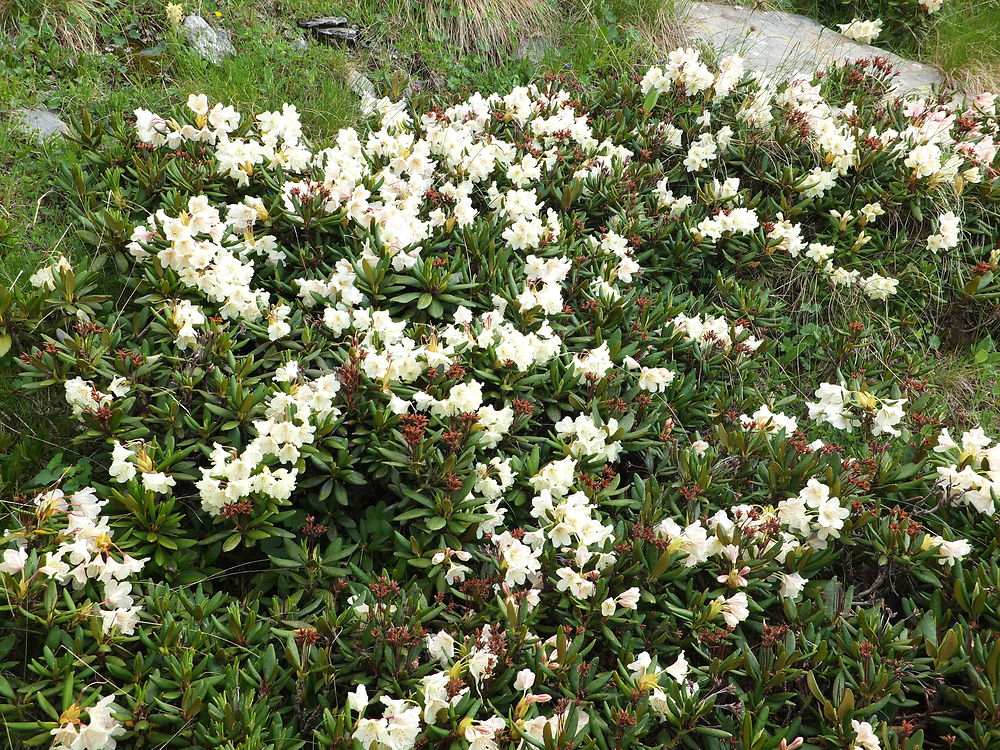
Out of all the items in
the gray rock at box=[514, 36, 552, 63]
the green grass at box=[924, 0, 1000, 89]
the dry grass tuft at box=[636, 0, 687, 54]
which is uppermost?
the green grass at box=[924, 0, 1000, 89]

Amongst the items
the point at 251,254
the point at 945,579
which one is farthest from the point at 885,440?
the point at 251,254

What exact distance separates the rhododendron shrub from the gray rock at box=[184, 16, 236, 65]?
102cm

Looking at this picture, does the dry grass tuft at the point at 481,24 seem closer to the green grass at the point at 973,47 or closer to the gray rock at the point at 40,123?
the gray rock at the point at 40,123

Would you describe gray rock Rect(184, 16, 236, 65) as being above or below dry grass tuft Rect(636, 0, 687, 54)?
below

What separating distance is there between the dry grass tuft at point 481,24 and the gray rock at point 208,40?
3.94ft

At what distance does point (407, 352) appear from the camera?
106 inches

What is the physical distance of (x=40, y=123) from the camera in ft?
13.0

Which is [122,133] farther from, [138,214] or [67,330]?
[67,330]

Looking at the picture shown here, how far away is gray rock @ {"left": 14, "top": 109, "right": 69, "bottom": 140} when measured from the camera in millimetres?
3875

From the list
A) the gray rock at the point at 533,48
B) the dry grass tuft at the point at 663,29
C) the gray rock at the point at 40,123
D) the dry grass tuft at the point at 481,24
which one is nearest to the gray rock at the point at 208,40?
the gray rock at the point at 40,123

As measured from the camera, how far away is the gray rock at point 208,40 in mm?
4473

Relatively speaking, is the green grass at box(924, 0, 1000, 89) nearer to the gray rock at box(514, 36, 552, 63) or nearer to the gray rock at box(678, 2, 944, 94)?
the gray rock at box(678, 2, 944, 94)

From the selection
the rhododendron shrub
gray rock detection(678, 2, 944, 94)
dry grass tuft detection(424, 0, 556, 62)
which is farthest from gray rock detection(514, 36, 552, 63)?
the rhododendron shrub

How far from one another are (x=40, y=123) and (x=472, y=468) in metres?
2.95
